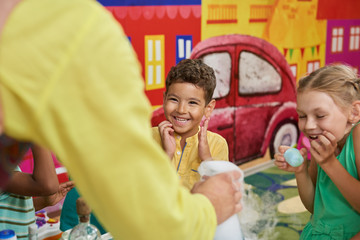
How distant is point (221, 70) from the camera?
3.31 meters

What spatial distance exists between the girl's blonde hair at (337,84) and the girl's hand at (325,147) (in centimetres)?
13

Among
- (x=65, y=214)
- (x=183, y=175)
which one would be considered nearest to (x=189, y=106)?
(x=183, y=175)

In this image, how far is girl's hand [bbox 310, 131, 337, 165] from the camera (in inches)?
55.2

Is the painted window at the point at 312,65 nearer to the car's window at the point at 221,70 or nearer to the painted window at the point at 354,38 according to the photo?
the painted window at the point at 354,38

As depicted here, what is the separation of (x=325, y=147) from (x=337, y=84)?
0.77 feet

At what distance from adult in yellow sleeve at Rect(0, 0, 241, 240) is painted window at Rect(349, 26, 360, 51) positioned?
4.48 m

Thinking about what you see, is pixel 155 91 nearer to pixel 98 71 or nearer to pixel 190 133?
pixel 190 133

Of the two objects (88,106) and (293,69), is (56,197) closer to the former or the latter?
(88,106)

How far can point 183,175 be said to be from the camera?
1.81 meters

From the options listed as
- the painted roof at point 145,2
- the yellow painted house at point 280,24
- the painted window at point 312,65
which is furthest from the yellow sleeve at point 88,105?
the painted window at point 312,65

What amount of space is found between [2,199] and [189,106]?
0.85m

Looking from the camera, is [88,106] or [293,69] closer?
[88,106]

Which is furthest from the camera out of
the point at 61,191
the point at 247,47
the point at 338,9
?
the point at 338,9

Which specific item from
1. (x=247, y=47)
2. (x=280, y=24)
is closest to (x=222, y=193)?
(x=247, y=47)
